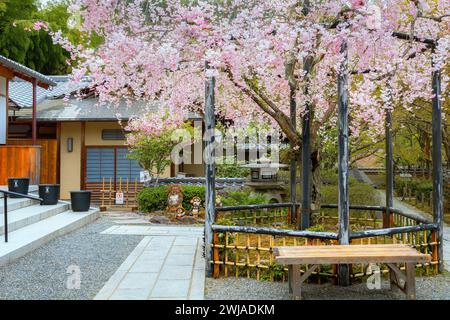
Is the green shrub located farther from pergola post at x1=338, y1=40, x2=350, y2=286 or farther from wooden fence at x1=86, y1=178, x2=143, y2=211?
pergola post at x1=338, y1=40, x2=350, y2=286

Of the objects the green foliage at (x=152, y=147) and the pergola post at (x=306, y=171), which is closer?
the pergola post at (x=306, y=171)

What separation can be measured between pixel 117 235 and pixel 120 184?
7.30 metres

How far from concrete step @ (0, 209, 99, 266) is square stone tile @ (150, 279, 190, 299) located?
2.53 meters

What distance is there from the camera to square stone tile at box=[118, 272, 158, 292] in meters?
5.39

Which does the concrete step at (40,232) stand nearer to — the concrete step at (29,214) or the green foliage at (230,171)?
the concrete step at (29,214)

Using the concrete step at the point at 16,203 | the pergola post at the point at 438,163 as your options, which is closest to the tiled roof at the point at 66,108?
the concrete step at the point at 16,203

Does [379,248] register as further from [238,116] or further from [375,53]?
[238,116]

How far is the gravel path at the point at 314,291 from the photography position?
5102mm

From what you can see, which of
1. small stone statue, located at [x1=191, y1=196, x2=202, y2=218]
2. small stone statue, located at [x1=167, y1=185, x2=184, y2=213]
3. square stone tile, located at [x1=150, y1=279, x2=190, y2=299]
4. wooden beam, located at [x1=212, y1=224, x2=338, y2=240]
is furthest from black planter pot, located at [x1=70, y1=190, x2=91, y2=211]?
wooden beam, located at [x1=212, y1=224, x2=338, y2=240]

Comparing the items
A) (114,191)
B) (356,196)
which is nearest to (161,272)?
(356,196)

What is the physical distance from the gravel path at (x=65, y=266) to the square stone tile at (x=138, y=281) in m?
0.29

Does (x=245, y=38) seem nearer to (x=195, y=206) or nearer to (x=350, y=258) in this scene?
(x=350, y=258)

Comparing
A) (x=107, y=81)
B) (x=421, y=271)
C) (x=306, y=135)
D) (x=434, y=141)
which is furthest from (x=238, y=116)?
(x=421, y=271)

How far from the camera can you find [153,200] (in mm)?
14125
